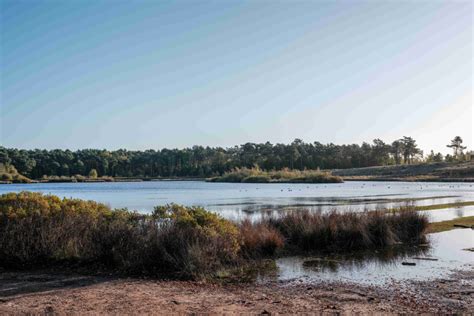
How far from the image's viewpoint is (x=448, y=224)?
25.2m

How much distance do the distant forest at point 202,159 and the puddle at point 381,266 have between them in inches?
5309

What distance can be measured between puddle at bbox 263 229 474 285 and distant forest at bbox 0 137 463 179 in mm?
134837

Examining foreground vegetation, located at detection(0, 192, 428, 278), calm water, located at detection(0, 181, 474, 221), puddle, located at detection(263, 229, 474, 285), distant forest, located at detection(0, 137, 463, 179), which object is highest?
distant forest, located at detection(0, 137, 463, 179)

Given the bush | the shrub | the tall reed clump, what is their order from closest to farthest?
1. the bush
2. the shrub
3. the tall reed clump

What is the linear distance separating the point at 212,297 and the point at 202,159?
17346cm

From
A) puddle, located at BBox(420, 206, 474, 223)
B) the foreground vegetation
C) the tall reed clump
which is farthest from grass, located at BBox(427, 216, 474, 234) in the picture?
→ the foreground vegetation

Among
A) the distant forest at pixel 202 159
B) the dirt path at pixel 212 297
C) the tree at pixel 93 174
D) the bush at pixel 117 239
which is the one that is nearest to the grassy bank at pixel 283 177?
the distant forest at pixel 202 159

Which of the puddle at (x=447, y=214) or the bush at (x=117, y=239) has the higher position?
the bush at (x=117, y=239)

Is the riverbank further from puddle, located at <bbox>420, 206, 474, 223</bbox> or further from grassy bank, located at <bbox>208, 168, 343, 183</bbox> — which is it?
puddle, located at <bbox>420, 206, 474, 223</bbox>

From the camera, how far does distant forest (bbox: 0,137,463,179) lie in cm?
15575

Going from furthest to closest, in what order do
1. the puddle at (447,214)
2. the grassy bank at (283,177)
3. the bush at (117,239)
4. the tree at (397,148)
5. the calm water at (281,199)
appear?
the tree at (397,148) → the grassy bank at (283,177) → the calm water at (281,199) → the puddle at (447,214) → the bush at (117,239)

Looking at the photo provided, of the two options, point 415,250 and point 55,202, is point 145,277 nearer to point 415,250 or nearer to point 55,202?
point 55,202

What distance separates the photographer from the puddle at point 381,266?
14148 mm

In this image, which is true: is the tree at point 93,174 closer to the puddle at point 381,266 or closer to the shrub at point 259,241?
the shrub at point 259,241
